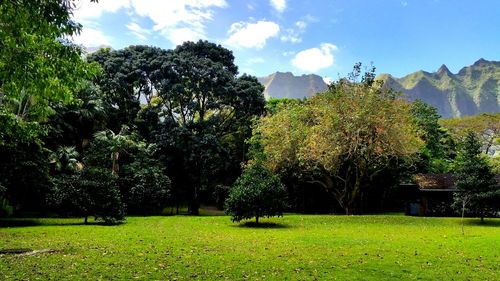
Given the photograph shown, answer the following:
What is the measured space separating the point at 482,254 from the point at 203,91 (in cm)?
2713

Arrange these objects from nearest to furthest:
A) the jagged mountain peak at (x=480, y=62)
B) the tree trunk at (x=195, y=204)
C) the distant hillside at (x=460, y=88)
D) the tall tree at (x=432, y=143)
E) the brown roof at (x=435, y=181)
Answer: the brown roof at (x=435, y=181) < the tree trunk at (x=195, y=204) < the tall tree at (x=432, y=143) < the distant hillside at (x=460, y=88) < the jagged mountain peak at (x=480, y=62)

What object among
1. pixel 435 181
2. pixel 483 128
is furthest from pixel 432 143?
pixel 435 181

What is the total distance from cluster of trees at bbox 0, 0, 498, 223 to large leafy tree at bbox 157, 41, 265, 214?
10cm

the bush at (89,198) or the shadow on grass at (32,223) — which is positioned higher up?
the bush at (89,198)

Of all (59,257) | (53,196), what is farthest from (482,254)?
(53,196)

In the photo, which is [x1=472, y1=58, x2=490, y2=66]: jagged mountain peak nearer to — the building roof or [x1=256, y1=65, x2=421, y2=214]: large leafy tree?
the building roof

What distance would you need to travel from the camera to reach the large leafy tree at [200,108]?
1398 inches

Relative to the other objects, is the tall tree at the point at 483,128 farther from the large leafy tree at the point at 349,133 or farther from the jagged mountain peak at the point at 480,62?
the jagged mountain peak at the point at 480,62

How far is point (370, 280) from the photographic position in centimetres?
973

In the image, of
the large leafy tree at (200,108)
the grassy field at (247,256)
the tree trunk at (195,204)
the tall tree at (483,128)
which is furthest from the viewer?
the tall tree at (483,128)

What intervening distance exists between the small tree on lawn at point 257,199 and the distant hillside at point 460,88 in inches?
5597

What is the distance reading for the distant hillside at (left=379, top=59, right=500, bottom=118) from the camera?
15850cm

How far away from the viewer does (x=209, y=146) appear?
116ft

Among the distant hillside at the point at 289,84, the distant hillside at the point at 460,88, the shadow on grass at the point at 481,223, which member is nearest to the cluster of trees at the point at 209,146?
the shadow on grass at the point at 481,223
